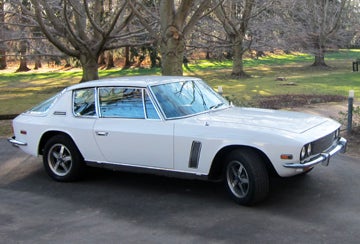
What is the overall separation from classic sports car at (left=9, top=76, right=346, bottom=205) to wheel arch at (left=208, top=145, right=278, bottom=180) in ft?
0.04

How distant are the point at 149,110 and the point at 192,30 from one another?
57.2ft

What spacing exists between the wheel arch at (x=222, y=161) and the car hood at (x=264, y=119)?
28cm

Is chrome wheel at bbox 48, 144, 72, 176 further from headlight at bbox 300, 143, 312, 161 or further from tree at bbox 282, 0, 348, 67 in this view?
tree at bbox 282, 0, 348, 67

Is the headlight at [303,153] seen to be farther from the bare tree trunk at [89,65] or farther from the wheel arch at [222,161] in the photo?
the bare tree trunk at [89,65]

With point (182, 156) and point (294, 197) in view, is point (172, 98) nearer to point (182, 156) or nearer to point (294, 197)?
point (182, 156)

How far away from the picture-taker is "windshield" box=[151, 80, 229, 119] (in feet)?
19.1

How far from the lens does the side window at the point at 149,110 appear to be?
5.76m

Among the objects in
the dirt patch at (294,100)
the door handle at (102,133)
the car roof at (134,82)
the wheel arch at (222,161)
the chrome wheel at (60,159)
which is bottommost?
the dirt patch at (294,100)

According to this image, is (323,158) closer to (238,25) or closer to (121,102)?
(121,102)

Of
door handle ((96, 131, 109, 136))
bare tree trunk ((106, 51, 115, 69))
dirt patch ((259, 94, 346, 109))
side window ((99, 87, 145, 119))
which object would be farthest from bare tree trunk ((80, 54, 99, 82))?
bare tree trunk ((106, 51, 115, 69))

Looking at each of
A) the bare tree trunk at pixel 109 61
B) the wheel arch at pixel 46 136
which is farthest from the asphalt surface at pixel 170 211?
the bare tree trunk at pixel 109 61

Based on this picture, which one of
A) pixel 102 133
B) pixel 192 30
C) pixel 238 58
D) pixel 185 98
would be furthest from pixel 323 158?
pixel 238 58

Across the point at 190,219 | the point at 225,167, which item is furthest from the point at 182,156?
the point at 190,219

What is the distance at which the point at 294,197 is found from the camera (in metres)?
5.54
